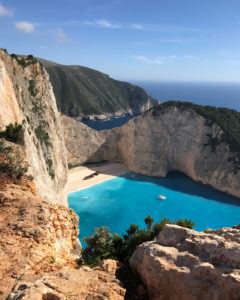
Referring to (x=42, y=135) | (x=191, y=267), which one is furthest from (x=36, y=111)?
(x=191, y=267)

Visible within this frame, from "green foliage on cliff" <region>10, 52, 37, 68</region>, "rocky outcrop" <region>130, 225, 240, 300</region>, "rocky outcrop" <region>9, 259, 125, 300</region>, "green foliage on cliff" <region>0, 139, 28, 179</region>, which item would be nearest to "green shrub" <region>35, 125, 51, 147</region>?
"green foliage on cliff" <region>10, 52, 37, 68</region>

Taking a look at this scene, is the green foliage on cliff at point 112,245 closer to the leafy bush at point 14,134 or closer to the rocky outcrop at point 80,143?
the leafy bush at point 14,134

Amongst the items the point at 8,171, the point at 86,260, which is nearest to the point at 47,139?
the point at 8,171

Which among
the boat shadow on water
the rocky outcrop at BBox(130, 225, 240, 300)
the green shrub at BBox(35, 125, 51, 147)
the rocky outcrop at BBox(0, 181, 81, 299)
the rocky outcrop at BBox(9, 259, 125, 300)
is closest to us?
the rocky outcrop at BBox(9, 259, 125, 300)

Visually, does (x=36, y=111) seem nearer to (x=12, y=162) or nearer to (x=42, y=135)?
(x=42, y=135)

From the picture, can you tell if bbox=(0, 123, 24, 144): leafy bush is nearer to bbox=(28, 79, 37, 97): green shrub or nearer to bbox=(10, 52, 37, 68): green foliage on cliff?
bbox=(28, 79, 37, 97): green shrub

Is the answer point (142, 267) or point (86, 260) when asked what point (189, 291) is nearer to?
point (142, 267)

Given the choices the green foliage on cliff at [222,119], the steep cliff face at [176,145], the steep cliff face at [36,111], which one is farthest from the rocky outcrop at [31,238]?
the green foliage on cliff at [222,119]
